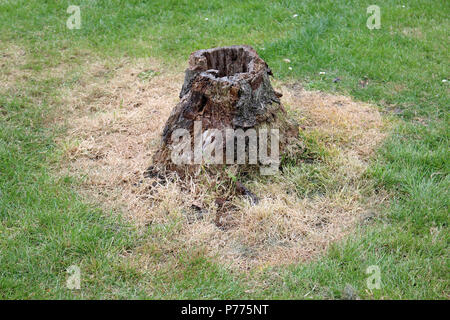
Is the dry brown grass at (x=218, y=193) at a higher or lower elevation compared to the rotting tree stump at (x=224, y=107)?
lower

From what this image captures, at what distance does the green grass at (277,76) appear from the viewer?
11.1ft

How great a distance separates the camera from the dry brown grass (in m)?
3.76

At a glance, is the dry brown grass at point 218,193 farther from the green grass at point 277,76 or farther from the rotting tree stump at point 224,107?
the rotting tree stump at point 224,107

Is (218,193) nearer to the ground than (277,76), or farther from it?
nearer to the ground

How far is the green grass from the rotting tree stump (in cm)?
92

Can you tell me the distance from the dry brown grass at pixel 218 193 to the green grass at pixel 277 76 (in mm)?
170

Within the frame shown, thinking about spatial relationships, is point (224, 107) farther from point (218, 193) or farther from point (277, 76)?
point (277, 76)

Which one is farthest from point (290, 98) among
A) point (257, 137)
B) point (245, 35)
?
point (245, 35)

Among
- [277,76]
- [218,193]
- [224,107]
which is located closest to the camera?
[218,193]

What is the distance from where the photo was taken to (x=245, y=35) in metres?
7.46

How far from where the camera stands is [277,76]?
647cm

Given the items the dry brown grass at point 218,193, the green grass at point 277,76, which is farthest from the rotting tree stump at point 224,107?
the green grass at point 277,76

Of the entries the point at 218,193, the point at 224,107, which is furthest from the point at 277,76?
the point at 218,193

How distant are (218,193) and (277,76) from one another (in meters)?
2.77
